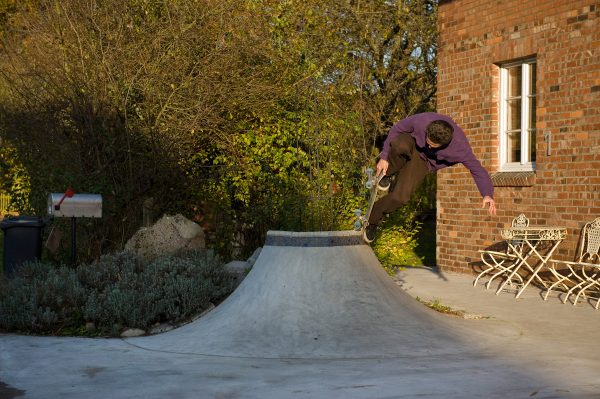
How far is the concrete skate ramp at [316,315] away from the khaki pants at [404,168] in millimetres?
515

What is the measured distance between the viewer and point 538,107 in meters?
11.3

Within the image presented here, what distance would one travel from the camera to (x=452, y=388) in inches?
222

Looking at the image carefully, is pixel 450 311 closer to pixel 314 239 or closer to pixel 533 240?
pixel 314 239

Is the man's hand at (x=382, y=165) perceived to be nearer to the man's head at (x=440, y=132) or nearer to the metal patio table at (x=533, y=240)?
the man's head at (x=440, y=132)

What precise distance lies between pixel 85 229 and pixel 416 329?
594 cm

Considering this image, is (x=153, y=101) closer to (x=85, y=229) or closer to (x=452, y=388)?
(x=85, y=229)

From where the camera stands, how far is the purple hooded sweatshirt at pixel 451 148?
8.09 metres

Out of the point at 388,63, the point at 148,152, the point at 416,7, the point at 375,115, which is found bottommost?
the point at 148,152

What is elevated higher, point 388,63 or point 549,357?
point 388,63

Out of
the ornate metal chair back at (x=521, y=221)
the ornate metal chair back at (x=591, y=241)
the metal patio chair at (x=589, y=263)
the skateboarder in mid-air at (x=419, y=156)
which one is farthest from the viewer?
the ornate metal chair back at (x=521, y=221)

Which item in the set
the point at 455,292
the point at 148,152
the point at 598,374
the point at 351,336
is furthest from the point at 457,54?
the point at 598,374

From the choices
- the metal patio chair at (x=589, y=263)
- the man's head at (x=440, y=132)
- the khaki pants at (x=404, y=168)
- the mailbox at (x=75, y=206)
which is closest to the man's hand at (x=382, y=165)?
the khaki pants at (x=404, y=168)

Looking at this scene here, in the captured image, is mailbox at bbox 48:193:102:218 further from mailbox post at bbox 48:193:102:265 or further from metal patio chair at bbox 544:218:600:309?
metal patio chair at bbox 544:218:600:309

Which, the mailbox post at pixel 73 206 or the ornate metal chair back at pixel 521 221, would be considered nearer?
the mailbox post at pixel 73 206
